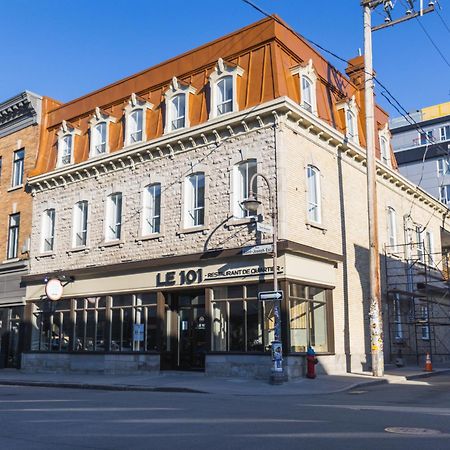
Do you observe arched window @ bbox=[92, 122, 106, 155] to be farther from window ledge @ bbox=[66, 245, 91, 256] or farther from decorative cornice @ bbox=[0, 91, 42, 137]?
decorative cornice @ bbox=[0, 91, 42, 137]

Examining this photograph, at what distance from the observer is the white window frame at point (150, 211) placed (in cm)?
2209

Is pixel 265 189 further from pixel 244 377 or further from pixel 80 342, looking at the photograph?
pixel 80 342

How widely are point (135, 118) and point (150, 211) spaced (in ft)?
13.5

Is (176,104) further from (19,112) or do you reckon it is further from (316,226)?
(19,112)

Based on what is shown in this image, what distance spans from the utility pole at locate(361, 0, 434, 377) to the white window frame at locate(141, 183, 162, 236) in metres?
7.94

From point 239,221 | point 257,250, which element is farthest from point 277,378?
point 239,221

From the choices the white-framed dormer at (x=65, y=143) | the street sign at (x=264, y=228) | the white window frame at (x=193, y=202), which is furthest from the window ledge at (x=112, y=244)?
the street sign at (x=264, y=228)

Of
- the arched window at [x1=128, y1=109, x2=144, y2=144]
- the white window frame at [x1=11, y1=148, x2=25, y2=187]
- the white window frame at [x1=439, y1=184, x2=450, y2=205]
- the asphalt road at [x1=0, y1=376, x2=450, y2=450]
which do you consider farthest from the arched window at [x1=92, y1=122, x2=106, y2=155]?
the white window frame at [x1=439, y1=184, x2=450, y2=205]

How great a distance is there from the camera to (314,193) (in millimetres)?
20578

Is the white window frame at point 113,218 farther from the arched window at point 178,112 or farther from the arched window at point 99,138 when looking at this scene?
the arched window at point 178,112

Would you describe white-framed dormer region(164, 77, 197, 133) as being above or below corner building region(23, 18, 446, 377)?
above

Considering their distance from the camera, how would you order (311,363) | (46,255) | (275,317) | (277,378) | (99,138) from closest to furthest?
(277,378)
(275,317)
(311,363)
(99,138)
(46,255)

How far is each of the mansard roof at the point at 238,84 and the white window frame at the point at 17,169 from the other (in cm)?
154

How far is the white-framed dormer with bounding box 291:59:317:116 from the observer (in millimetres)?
20172
